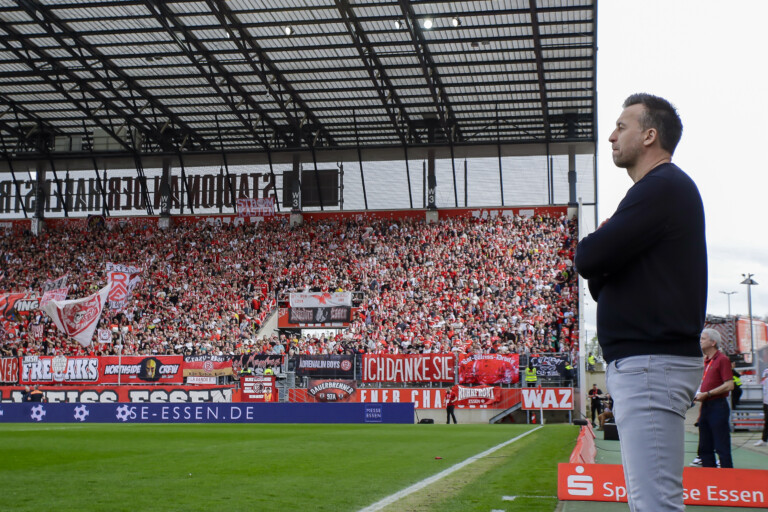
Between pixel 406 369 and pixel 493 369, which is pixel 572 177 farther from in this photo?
pixel 406 369

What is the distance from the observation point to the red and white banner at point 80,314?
34.0 meters

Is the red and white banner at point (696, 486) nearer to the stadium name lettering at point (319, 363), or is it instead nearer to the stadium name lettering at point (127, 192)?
the stadium name lettering at point (319, 363)

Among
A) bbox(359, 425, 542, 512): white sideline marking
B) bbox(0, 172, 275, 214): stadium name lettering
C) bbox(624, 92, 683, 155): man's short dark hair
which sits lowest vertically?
bbox(359, 425, 542, 512): white sideline marking

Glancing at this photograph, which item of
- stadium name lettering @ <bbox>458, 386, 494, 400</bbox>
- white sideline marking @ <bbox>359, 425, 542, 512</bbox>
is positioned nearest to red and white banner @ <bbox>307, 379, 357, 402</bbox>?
stadium name lettering @ <bbox>458, 386, 494, 400</bbox>

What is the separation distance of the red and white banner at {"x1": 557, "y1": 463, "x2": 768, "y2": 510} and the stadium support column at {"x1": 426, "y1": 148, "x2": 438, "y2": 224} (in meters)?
39.0

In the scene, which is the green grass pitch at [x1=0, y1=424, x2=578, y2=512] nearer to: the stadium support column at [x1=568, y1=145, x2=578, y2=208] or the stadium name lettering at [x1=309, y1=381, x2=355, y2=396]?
the stadium name lettering at [x1=309, y1=381, x2=355, y2=396]

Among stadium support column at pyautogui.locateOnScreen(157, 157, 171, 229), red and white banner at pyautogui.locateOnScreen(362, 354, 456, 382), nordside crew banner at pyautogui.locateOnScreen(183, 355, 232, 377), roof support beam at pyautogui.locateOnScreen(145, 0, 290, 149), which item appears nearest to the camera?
red and white banner at pyautogui.locateOnScreen(362, 354, 456, 382)

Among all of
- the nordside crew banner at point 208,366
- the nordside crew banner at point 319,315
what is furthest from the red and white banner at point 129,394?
the nordside crew banner at point 319,315

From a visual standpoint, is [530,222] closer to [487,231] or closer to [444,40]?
[487,231]

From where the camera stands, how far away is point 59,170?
51.4 m

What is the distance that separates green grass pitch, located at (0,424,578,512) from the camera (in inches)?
308

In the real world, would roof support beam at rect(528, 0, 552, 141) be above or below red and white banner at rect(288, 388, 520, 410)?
above

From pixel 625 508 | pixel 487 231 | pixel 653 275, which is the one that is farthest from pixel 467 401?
pixel 653 275

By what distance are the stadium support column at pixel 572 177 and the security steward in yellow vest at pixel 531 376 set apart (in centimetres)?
1621
